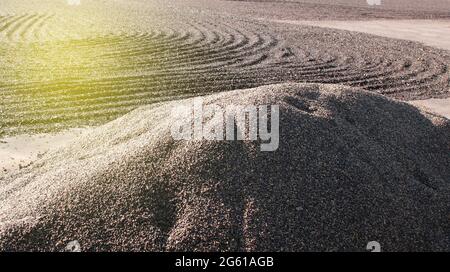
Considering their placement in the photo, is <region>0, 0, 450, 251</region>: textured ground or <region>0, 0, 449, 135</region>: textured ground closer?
<region>0, 0, 450, 251</region>: textured ground

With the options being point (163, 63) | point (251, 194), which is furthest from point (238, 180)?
point (163, 63)

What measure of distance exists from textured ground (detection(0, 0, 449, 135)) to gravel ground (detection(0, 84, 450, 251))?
3.19 m

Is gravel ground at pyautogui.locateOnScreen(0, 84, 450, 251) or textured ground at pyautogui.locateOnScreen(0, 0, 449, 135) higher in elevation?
gravel ground at pyautogui.locateOnScreen(0, 84, 450, 251)

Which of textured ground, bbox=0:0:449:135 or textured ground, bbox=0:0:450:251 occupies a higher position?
textured ground, bbox=0:0:450:251

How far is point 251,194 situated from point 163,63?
768 cm

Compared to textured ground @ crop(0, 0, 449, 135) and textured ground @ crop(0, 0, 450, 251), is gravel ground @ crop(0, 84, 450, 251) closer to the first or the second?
textured ground @ crop(0, 0, 450, 251)

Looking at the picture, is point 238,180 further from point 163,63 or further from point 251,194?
point 163,63

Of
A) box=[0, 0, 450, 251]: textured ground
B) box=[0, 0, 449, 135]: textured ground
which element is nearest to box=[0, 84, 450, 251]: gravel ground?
box=[0, 0, 450, 251]: textured ground

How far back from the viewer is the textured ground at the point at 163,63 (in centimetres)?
828

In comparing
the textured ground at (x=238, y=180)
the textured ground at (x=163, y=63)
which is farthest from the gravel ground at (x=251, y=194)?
the textured ground at (x=163, y=63)

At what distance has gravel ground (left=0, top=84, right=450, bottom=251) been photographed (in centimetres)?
358

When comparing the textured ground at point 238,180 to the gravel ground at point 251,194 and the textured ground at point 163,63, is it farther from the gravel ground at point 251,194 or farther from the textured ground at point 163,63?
the textured ground at point 163,63
